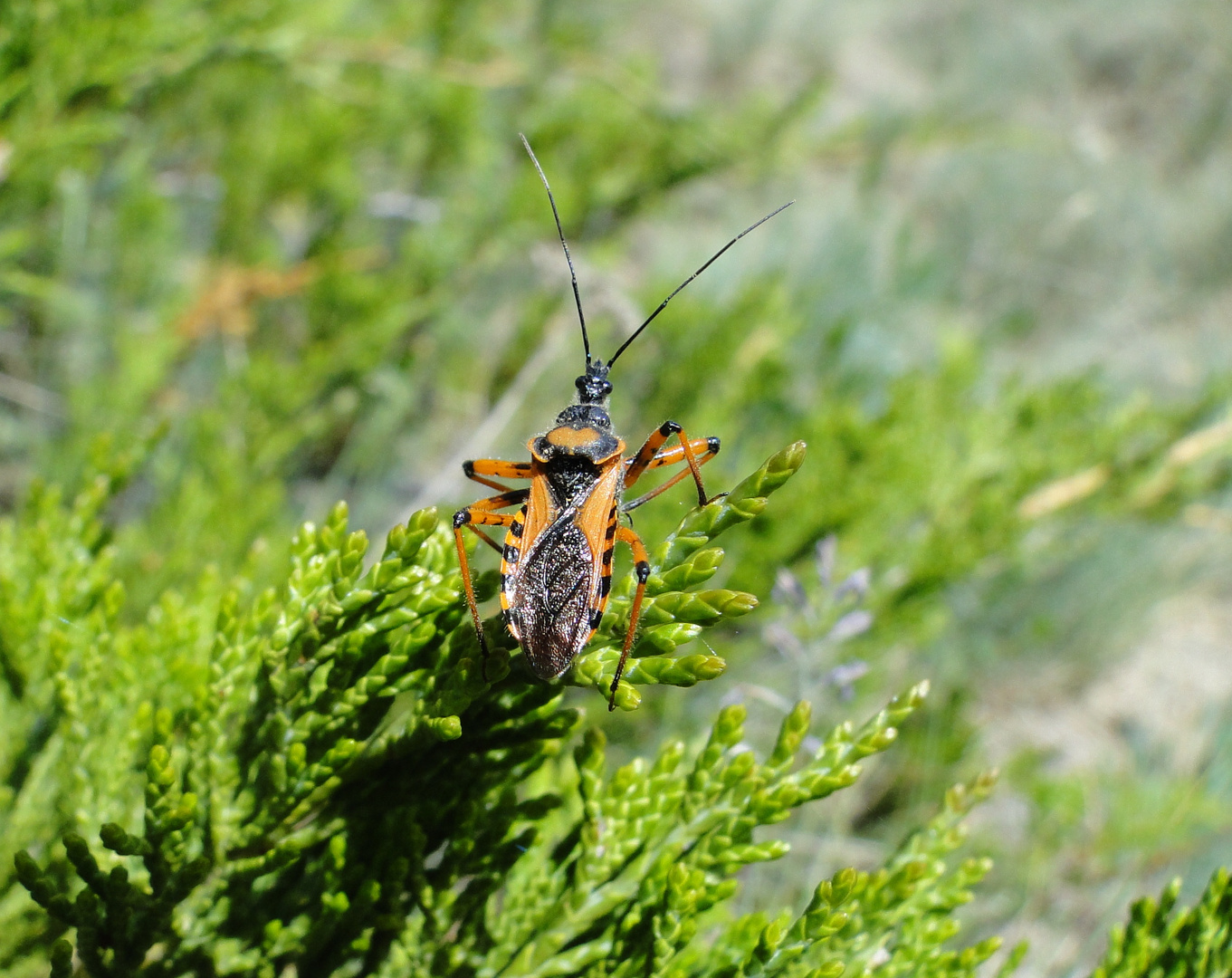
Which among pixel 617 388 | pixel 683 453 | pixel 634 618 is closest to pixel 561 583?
pixel 634 618

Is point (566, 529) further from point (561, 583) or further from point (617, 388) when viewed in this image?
point (617, 388)

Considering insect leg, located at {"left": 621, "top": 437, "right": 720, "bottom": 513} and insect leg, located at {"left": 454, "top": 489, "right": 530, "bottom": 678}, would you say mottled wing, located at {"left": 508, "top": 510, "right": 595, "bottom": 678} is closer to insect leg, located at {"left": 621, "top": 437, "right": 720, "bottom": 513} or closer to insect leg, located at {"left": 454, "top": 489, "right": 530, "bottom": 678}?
insect leg, located at {"left": 454, "top": 489, "right": 530, "bottom": 678}

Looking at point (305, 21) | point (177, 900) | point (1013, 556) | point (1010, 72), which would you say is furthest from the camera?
point (1010, 72)

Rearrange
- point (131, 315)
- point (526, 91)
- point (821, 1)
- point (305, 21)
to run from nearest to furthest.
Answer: point (305, 21)
point (131, 315)
point (526, 91)
point (821, 1)

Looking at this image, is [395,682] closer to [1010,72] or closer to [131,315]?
[131,315]

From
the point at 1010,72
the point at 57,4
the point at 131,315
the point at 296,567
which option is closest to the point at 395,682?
the point at 296,567

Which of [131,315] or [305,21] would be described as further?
[131,315]

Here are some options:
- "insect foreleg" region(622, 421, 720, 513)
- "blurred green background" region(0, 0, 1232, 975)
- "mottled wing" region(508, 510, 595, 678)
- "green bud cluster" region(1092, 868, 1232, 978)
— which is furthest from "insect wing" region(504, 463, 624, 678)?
"green bud cluster" region(1092, 868, 1232, 978)
